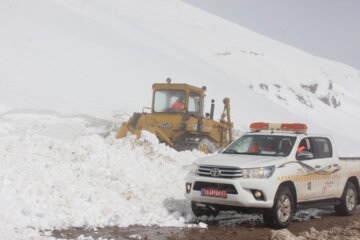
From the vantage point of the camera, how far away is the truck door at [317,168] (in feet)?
32.8

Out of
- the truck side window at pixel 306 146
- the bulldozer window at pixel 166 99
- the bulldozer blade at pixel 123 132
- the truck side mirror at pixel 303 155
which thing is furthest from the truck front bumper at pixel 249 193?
the bulldozer window at pixel 166 99

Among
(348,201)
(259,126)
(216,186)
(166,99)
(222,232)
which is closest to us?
(222,232)

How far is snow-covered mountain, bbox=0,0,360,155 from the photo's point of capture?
29.4 metres

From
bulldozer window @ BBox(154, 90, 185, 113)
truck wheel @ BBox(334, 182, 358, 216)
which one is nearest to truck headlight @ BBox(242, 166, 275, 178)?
truck wheel @ BBox(334, 182, 358, 216)

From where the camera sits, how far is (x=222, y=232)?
8.90m

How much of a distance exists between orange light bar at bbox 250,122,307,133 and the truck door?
275mm

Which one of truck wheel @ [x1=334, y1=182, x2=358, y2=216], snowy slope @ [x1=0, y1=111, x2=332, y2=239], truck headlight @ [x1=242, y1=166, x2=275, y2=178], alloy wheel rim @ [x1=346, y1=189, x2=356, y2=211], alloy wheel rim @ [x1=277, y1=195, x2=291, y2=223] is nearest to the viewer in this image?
snowy slope @ [x1=0, y1=111, x2=332, y2=239]

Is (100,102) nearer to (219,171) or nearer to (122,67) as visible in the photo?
(122,67)

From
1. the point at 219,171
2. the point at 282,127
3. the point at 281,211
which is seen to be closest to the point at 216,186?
the point at 219,171

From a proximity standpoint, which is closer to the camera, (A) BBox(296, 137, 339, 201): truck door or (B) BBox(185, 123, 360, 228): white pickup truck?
(B) BBox(185, 123, 360, 228): white pickup truck

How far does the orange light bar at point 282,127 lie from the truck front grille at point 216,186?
7.66 ft

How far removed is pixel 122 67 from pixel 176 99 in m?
22.1

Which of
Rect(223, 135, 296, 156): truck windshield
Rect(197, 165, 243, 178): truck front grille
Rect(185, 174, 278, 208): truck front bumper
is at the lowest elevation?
Rect(185, 174, 278, 208): truck front bumper

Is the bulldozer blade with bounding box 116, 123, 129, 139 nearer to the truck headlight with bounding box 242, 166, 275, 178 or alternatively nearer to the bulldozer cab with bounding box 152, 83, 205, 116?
the bulldozer cab with bounding box 152, 83, 205, 116
